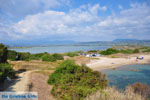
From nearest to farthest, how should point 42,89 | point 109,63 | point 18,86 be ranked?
point 18,86, point 42,89, point 109,63

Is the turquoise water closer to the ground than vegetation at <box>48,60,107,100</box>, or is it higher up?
closer to the ground

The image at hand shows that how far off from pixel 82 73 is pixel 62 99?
4916 mm

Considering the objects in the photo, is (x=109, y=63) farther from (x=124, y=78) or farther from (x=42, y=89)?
(x=42, y=89)

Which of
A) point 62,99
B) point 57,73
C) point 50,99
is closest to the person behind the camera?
point 62,99

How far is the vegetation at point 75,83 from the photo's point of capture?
8.12 meters

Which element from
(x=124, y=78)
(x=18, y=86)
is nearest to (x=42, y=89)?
(x=18, y=86)

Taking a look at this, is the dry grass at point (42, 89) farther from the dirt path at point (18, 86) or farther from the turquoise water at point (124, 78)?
the turquoise water at point (124, 78)

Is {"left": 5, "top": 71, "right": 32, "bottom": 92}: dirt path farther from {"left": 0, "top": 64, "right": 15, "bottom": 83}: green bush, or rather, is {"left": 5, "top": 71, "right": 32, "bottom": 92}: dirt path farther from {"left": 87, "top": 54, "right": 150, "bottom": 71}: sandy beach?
{"left": 87, "top": 54, "right": 150, "bottom": 71}: sandy beach

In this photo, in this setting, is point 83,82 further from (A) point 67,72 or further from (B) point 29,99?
(B) point 29,99

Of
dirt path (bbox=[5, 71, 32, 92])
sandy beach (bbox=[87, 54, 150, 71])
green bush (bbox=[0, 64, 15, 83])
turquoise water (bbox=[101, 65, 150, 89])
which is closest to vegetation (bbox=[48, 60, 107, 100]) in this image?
dirt path (bbox=[5, 71, 32, 92])

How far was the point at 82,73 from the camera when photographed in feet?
41.1

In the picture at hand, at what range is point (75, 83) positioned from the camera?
34.7ft

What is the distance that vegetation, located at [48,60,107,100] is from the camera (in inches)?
320

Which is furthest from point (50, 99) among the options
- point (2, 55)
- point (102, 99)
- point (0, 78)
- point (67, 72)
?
point (2, 55)
